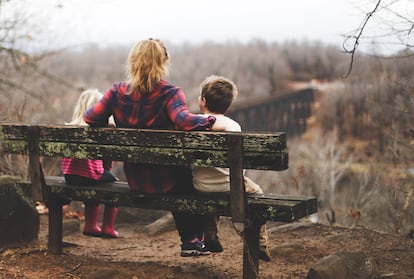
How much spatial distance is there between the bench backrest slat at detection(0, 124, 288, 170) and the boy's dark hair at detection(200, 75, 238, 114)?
1.59 ft

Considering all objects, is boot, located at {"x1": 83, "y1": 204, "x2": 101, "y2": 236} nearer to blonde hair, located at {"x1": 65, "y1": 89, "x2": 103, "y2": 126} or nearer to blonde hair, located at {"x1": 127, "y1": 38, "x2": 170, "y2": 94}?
blonde hair, located at {"x1": 65, "y1": 89, "x2": 103, "y2": 126}

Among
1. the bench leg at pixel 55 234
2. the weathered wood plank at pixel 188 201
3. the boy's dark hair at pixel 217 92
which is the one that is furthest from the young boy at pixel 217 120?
the bench leg at pixel 55 234

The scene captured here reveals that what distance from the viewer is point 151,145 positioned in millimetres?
4449

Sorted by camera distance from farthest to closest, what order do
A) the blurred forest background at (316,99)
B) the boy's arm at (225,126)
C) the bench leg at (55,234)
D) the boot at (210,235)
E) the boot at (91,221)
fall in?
the blurred forest background at (316,99) → the boot at (91,221) → the bench leg at (55,234) → the boot at (210,235) → the boy's arm at (225,126)

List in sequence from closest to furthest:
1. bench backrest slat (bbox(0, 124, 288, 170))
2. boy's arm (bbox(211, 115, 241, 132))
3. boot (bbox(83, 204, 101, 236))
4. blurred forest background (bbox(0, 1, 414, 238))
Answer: bench backrest slat (bbox(0, 124, 288, 170)) → boy's arm (bbox(211, 115, 241, 132)) → boot (bbox(83, 204, 101, 236)) → blurred forest background (bbox(0, 1, 414, 238))

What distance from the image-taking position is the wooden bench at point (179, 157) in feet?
13.5


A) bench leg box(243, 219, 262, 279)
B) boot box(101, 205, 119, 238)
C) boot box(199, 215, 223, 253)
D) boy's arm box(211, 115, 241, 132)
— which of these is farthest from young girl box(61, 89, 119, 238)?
bench leg box(243, 219, 262, 279)

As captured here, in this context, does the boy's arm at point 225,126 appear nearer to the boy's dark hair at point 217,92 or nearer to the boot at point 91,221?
the boy's dark hair at point 217,92

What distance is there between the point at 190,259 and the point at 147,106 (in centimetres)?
155

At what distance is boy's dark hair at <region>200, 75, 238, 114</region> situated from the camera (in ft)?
15.3

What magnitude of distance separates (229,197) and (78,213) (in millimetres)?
4459

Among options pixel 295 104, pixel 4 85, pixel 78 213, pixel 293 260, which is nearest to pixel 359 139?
pixel 295 104

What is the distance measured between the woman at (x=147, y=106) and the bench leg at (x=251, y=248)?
2.09 feet

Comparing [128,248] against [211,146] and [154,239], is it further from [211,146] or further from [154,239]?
[211,146]
